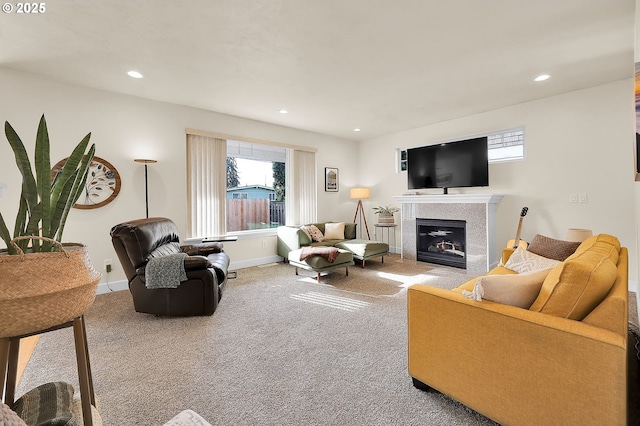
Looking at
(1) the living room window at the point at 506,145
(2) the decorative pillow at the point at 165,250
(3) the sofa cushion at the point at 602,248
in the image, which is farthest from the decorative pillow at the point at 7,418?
(1) the living room window at the point at 506,145

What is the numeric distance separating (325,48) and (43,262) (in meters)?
2.70

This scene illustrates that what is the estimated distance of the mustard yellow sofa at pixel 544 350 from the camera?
1098 mm

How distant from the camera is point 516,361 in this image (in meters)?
1.27

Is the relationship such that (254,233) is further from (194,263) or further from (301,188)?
(194,263)

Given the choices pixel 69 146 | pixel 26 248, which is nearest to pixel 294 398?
pixel 26 248

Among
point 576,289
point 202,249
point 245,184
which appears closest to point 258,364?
point 576,289

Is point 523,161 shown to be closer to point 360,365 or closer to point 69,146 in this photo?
point 360,365

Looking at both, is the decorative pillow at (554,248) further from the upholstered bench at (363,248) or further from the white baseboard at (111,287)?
the white baseboard at (111,287)

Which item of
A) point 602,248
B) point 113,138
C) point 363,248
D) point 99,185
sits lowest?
point 363,248

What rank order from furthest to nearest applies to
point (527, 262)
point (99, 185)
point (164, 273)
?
point (99, 185), point (164, 273), point (527, 262)

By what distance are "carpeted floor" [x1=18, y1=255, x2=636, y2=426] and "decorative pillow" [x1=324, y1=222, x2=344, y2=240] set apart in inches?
82.1

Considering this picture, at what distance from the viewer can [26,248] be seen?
0.97 meters

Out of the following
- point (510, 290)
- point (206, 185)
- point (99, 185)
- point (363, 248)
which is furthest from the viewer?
point (363, 248)

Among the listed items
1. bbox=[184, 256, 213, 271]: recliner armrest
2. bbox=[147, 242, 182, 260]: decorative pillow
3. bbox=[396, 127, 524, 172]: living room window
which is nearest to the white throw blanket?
bbox=[184, 256, 213, 271]: recliner armrest
